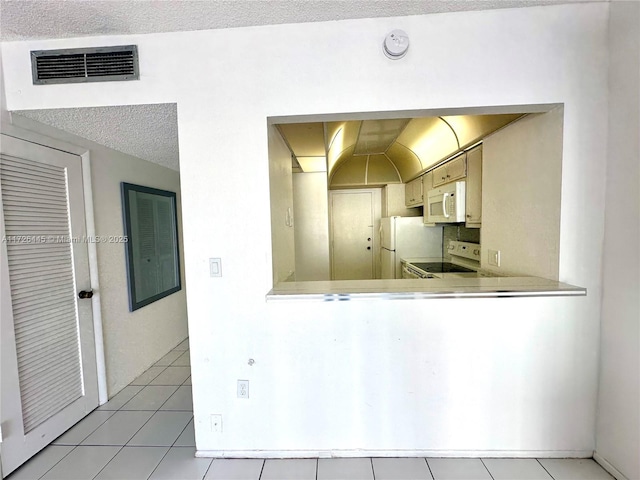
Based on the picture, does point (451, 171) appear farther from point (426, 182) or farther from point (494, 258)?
point (494, 258)

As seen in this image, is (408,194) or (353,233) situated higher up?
(408,194)

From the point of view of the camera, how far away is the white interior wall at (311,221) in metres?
3.32

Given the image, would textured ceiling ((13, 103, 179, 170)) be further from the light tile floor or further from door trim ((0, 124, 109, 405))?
the light tile floor

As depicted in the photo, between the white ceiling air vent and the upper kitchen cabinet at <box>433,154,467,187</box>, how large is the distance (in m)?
2.63

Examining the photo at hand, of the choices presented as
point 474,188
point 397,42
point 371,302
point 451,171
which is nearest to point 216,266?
Answer: point 371,302

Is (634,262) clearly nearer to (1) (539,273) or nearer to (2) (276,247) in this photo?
(1) (539,273)

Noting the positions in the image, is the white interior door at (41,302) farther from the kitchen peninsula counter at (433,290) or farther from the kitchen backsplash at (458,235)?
the kitchen backsplash at (458,235)

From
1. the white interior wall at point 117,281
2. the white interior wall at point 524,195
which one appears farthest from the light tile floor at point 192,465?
the white interior wall at point 524,195

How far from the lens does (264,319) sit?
5.19 ft

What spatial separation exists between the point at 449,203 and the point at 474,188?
32cm

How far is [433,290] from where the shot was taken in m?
1.53

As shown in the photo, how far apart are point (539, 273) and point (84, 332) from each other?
314 cm

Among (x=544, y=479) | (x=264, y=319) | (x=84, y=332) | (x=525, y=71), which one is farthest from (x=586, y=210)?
(x=84, y=332)

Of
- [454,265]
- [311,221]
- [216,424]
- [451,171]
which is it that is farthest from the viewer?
[311,221]
